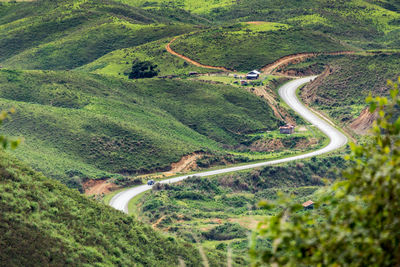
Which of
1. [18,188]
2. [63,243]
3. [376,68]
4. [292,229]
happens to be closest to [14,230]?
[63,243]

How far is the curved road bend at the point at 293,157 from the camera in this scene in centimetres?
6123

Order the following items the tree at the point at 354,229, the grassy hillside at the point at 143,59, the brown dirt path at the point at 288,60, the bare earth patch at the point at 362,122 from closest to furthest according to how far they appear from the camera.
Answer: the tree at the point at 354,229
the bare earth patch at the point at 362,122
the grassy hillside at the point at 143,59
the brown dirt path at the point at 288,60

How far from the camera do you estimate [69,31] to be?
16062 cm

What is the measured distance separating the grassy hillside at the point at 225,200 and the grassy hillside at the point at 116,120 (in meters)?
8.16

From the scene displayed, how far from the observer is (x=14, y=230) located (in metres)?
27.4

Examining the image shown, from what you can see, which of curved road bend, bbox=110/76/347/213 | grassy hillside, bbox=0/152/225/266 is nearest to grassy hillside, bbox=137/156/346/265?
curved road bend, bbox=110/76/347/213

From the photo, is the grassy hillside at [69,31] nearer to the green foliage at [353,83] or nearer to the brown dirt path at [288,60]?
the brown dirt path at [288,60]

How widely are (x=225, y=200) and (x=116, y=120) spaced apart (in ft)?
81.7

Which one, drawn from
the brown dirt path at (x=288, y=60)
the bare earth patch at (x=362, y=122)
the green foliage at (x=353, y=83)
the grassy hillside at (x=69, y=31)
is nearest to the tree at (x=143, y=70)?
the brown dirt path at (x=288, y=60)

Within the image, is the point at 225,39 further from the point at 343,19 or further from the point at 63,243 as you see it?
the point at 63,243

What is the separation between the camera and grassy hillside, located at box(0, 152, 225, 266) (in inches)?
1069

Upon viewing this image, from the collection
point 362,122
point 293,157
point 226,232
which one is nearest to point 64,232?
point 226,232

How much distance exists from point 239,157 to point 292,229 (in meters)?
69.5

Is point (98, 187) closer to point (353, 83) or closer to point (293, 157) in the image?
point (293, 157)
